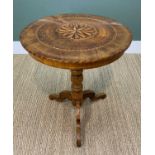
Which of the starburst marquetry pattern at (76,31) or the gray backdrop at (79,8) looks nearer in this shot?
the starburst marquetry pattern at (76,31)

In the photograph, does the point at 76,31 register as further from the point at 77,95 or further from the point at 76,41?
the point at 77,95

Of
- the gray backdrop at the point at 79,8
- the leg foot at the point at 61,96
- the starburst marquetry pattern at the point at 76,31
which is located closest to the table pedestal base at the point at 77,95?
the leg foot at the point at 61,96

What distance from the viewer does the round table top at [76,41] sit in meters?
1.29

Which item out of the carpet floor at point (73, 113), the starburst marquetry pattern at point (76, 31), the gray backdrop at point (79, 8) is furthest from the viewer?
the gray backdrop at point (79, 8)

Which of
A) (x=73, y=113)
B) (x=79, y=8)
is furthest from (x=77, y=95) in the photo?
(x=79, y=8)

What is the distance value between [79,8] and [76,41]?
1.05 metres

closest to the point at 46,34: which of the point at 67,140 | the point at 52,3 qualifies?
the point at 67,140

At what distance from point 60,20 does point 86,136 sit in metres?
0.72

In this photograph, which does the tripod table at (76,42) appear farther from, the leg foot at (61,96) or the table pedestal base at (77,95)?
the leg foot at (61,96)

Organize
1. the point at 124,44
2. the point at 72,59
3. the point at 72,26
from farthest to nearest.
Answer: the point at 72,26 < the point at 124,44 < the point at 72,59

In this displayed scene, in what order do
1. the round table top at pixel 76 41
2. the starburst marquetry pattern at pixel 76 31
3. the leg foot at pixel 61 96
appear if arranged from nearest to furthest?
1. the round table top at pixel 76 41
2. the starburst marquetry pattern at pixel 76 31
3. the leg foot at pixel 61 96

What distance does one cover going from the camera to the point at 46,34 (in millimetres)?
1493

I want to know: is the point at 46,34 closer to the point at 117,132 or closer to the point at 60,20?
the point at 60,20

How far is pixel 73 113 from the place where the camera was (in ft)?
6.08
